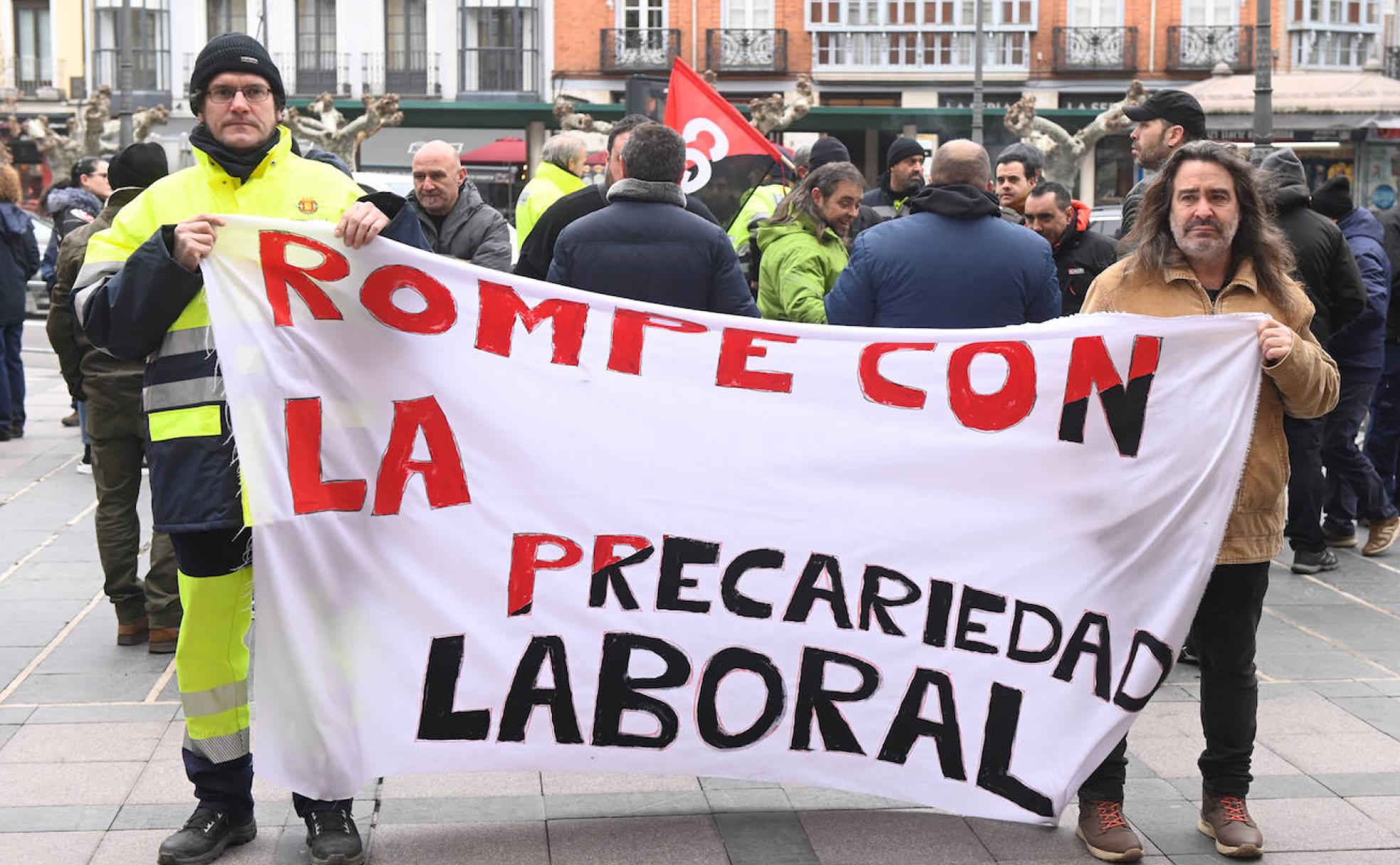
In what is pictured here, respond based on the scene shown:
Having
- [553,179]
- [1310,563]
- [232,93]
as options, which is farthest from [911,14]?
[232,93]

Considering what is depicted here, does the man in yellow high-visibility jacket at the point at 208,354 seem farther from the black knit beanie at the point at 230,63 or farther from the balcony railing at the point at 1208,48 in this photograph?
the balcony railing at the point at 1208,48

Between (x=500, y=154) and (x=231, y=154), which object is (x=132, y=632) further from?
(x=500, y=154)

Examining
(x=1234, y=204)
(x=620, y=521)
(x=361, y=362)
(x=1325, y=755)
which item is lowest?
(x=1325, y=755)

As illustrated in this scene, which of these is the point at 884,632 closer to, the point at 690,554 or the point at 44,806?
the point at 690,554

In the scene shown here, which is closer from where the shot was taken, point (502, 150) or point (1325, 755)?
point (1325, 755)

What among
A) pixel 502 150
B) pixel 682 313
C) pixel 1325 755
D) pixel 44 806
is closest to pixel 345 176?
pixel 682 313

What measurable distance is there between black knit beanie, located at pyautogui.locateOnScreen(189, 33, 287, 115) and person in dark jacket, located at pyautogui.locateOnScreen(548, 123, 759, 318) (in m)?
1.52

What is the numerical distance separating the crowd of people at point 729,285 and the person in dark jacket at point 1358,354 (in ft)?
0.05

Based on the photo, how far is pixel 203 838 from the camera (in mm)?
4305

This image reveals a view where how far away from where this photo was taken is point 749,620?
4.31m

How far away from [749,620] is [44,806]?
2002 mm

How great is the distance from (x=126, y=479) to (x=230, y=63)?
2.83 metres

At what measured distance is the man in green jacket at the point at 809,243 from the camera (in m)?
6.54

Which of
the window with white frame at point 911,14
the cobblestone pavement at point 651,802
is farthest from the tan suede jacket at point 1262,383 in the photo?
the window with white frame at point 911,14
